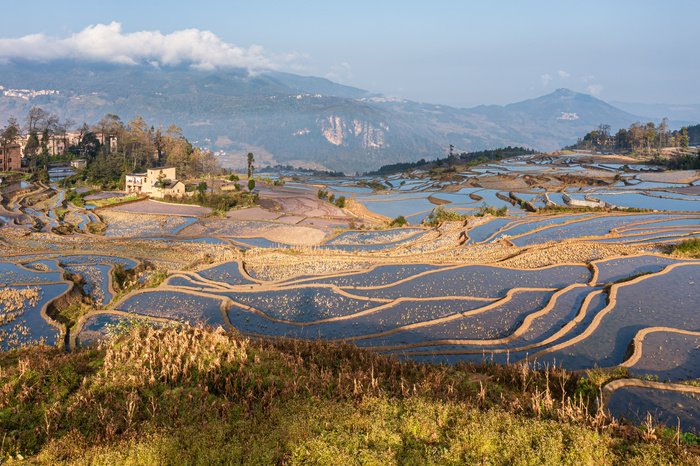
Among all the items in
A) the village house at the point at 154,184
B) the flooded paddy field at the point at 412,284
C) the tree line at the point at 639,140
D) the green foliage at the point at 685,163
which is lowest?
the flooded paddy field at the point at 412,284

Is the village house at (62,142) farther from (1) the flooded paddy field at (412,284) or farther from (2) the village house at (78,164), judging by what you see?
(1) the flooded paddy field at (412,284)

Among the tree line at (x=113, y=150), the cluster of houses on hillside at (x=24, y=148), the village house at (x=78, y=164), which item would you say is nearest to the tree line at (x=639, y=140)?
the tree line at (x=113, y=150)

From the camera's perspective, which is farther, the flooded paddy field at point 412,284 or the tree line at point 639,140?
the tree line at point 639,140

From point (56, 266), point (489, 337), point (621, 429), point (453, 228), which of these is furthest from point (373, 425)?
point (453, 228)

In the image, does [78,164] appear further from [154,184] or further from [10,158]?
[154,184]

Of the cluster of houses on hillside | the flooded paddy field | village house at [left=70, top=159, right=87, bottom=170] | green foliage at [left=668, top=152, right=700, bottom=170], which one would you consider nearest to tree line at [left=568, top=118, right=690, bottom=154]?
green foliage at [left=668, top=152, right=700, bottom=170]
